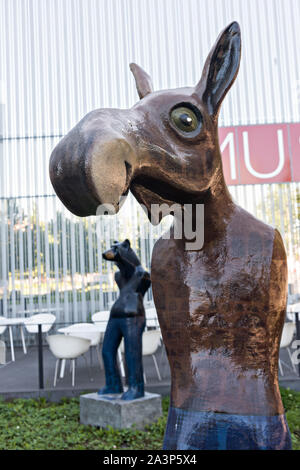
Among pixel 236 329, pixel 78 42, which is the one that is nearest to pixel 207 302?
pixel 236 329

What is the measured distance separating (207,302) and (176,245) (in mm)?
137

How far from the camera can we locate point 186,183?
78 centimetres

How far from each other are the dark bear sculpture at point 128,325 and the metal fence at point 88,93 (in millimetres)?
5415

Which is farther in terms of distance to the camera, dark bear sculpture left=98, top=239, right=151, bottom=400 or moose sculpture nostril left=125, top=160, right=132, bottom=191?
dark bear sculpture left=98, top=239, right=151, bottom=400

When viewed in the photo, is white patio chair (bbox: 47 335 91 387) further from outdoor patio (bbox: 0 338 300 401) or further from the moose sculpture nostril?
the moose sculpture nostril

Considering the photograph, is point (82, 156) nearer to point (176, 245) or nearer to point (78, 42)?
point (176, 245)

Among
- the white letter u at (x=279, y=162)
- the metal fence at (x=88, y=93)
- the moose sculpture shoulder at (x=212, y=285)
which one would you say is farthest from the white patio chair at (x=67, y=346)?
the white letter u at (x=279, y=162)

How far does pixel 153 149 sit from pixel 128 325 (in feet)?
12.6

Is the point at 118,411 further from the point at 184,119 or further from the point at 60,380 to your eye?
the point at 184,119

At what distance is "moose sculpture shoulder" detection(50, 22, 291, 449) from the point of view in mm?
789

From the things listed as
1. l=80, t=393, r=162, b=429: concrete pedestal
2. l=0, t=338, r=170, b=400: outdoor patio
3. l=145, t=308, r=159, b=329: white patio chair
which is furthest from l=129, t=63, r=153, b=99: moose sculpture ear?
l=145, t=308, r=159, b=329: white patio chair

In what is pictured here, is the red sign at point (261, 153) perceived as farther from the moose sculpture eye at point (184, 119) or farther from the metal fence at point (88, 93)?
the moose sculpture eye at point (184, 119)

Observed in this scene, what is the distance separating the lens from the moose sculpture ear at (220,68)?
840 mm

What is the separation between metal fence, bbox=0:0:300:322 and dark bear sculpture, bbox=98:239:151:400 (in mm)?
5415
